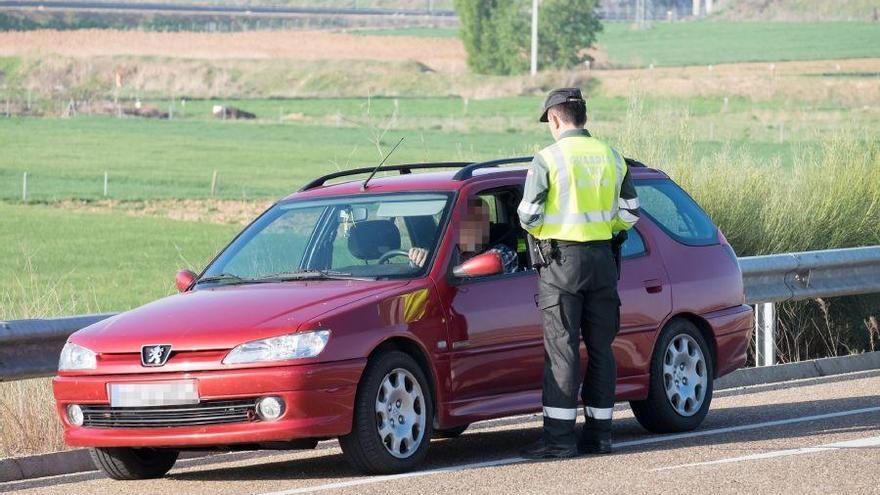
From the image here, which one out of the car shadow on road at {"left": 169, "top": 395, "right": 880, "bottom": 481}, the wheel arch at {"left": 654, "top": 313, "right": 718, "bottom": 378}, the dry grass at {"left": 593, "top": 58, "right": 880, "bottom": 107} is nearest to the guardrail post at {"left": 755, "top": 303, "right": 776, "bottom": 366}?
the car shadow on road at {"left": 169, "top": 395, "right": 880, "bottom": 481}

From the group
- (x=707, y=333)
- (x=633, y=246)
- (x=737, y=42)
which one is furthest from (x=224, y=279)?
(x=737, y=42)

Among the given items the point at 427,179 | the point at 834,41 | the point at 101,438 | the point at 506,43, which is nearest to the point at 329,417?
the point at 101,438

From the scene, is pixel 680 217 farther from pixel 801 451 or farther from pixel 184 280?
pixel 184 280

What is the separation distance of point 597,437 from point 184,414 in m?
2.23

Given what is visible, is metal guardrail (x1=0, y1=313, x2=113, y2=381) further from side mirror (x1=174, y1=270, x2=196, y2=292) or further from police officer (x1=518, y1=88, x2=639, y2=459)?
police officer (x1=518, y1=88, x2=639, y2=459)

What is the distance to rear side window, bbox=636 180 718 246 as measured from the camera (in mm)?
10906

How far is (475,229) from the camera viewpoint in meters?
9.59

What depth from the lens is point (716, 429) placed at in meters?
10.4

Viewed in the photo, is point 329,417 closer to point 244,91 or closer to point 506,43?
point 244,91

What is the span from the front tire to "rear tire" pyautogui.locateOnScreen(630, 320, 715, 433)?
181 cm

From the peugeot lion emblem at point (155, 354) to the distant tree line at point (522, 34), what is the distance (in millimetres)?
118339

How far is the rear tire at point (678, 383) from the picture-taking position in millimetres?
10289

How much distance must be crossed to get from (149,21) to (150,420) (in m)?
153

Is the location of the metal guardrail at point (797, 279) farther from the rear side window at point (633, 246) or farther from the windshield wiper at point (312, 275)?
the windshield wiper at point (312, 275)
